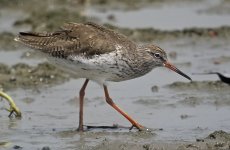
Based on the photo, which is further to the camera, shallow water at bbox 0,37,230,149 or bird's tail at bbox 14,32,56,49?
bird's tail at bbox 14,32,56,49

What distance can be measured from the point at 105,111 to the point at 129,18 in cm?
610

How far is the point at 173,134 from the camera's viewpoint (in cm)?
1038

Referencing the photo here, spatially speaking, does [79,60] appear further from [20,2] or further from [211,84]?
[20,2]

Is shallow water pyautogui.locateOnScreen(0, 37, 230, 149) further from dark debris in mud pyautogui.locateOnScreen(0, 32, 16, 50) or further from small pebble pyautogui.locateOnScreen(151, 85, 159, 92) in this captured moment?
dark debris in mud pyautogui.locateOnScreen(0, 32, 16, 50)

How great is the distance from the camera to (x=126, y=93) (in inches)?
504

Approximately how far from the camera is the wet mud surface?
33.6ft

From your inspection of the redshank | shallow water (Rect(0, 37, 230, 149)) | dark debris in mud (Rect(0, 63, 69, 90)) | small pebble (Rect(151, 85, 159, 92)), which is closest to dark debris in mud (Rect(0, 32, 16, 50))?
dark debris in mud (Rect(0, 63, 69, 90))

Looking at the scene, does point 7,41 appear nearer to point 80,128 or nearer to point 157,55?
point 157,55

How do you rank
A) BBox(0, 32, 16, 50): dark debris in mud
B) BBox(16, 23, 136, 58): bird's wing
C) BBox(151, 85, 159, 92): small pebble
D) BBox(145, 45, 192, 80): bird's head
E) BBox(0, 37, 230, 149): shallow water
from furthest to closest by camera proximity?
BBox(0, 32, 16, 50): dark debris in mud < BBox(151, 85, 159, 92): small pebble < BBox(145, 45, 192, 80): bird's head < BBox(16, 23, 136, 58): bird's wing < BBox(0, 37, 230, 149): shallow water

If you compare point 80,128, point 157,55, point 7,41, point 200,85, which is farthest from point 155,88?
point 7,41

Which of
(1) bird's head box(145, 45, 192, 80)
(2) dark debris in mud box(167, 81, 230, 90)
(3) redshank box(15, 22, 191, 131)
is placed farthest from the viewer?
(2) dark debris in mud box(167, 81, 230, 90)

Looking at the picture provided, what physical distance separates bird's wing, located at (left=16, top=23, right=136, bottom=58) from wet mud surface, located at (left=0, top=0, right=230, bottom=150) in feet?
3.63

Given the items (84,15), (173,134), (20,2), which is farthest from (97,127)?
(20,2)

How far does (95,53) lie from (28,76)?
9.71 ft
